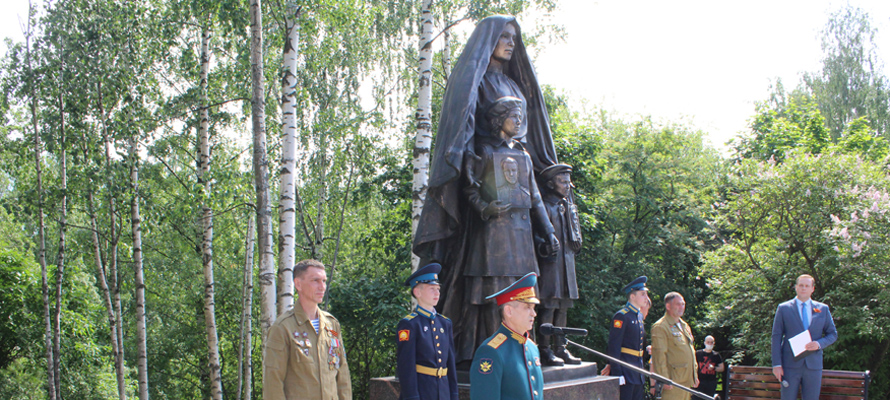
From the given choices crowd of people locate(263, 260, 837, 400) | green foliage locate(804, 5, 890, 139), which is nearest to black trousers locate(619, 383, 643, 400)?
crowd of people locate(263, 260, 837, 400)

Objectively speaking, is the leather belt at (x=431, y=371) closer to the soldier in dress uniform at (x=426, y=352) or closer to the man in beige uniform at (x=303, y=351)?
the soldier in dress uniform at (x=426, y=352)

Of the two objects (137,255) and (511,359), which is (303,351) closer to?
(511,359)

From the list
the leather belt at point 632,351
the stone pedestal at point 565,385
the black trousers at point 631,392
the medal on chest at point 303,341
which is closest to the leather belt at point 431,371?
the stone pedestal at point 565,385

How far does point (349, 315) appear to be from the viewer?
55.5 feet

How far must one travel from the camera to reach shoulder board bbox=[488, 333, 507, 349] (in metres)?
3.33

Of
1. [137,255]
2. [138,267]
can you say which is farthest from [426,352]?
[138,267]

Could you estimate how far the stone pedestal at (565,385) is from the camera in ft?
15.8

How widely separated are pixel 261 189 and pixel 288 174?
41 cm

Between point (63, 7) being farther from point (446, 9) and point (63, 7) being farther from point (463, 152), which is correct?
point (463, 152)

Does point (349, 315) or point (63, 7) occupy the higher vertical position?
point (63, 7)

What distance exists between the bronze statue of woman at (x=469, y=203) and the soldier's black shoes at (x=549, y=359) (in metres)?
0.40

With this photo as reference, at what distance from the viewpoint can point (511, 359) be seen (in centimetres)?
336

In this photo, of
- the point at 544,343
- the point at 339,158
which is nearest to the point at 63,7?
the point at 339,158

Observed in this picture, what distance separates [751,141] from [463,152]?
1791 centimetres
